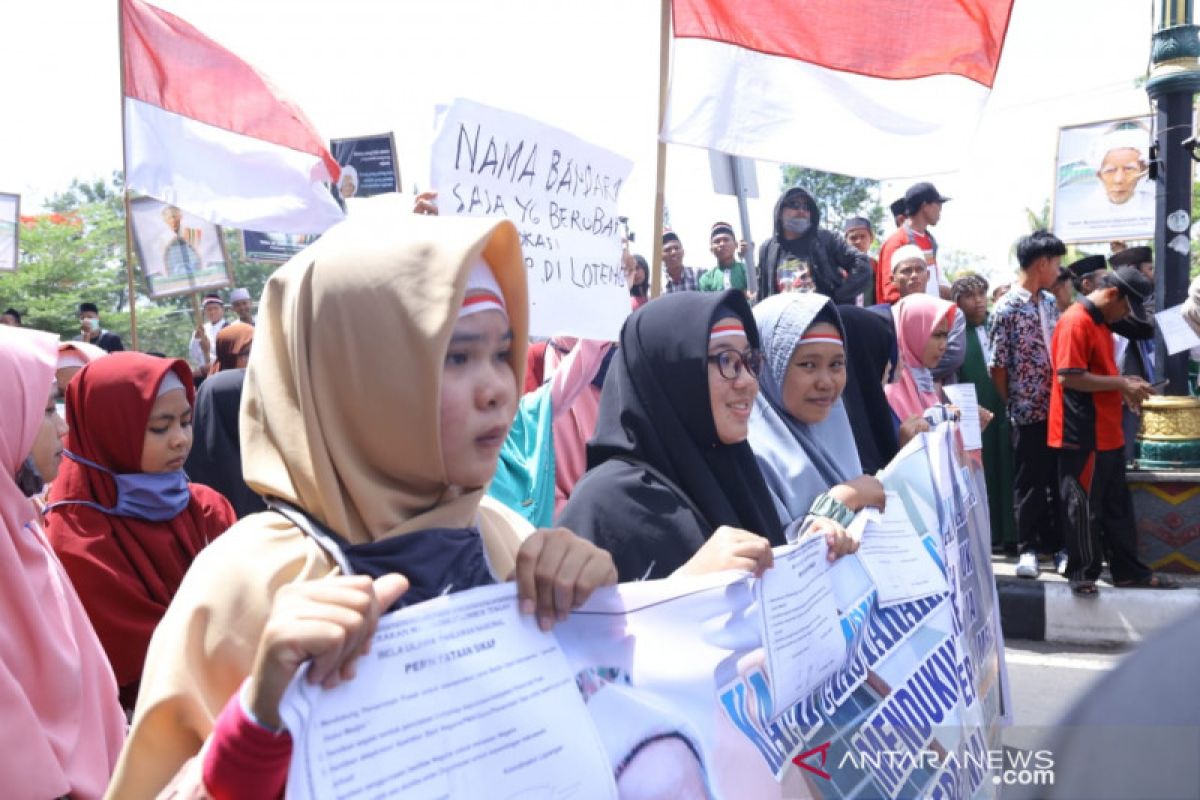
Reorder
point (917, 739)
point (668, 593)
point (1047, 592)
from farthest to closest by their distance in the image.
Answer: point (1047, 592)
point (917, 739)
point (668, 593)

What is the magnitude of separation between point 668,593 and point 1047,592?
198 inches

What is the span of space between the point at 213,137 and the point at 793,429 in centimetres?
419

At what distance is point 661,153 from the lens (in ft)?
12.1

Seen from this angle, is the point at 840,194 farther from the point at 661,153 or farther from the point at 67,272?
the point at 661,153

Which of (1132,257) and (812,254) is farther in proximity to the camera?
(1132,257)

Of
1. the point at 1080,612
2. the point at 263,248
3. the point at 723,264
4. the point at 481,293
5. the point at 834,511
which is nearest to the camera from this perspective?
the point at 481,293

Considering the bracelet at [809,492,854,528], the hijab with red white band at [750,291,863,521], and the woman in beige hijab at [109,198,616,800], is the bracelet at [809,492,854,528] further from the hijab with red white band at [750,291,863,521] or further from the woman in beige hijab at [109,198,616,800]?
the woman in beige hijab at [109,198,616,800]

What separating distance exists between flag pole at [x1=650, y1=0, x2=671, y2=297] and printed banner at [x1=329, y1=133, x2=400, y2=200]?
6912 millimetres

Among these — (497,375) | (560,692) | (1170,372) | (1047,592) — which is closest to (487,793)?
(560,692)

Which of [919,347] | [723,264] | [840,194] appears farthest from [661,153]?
[840,194]

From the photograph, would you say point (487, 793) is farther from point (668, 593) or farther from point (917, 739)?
point (917, 739)

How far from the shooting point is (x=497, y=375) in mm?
1469

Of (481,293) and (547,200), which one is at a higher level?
(547,200)

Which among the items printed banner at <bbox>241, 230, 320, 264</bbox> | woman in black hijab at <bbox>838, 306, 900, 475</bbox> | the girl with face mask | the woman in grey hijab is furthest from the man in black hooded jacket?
printed banner at <bbox>241, 230, 320, 264</bbox>
